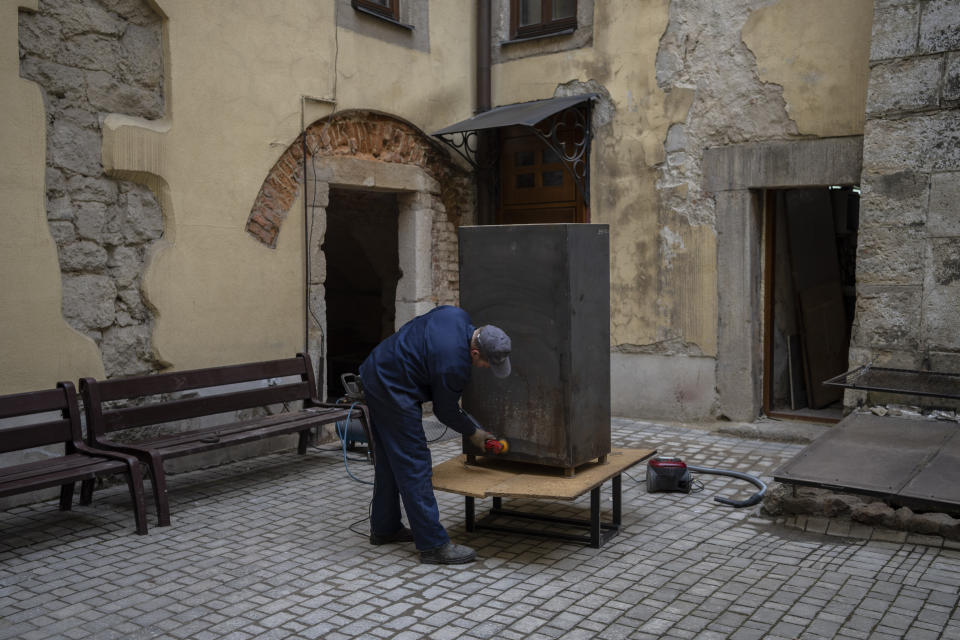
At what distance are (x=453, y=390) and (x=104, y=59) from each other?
373 centimetres

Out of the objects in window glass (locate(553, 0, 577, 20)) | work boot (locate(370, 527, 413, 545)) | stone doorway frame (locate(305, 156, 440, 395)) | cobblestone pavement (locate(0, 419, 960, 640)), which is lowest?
cobblestone pavement (locate(0, 419, 960, 640))

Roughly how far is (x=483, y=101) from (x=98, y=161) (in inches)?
174

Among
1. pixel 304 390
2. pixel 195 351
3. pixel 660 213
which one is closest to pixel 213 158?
pixel 195 351

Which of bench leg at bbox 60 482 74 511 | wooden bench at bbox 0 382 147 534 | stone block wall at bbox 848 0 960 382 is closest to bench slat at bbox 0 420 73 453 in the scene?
wooden bench at bbox 0 382 147 534

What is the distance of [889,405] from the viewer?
261 inches

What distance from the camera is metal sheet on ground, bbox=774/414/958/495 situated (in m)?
4.92

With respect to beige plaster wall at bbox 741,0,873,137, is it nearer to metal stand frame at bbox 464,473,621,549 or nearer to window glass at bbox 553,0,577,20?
window glass at bbox 553,0,577,20

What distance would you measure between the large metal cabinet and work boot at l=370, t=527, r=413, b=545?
23.9 inches

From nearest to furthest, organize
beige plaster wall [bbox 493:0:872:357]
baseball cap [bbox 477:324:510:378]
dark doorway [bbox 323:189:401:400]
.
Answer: baseball cap [bbox 477:324:510:378] < beige plaster wall [bbox 493:0:872:357] < dark doorway [bbox 323:189:401:400]

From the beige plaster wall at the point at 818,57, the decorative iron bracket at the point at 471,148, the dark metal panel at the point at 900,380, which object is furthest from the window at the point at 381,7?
the dark metal panel at the point at 900,380

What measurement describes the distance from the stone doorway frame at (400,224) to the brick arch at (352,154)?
10cm

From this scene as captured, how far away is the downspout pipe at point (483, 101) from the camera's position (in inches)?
365

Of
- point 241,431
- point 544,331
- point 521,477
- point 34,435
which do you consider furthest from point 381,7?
point 521,477

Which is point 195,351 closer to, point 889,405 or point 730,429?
point 730,429
